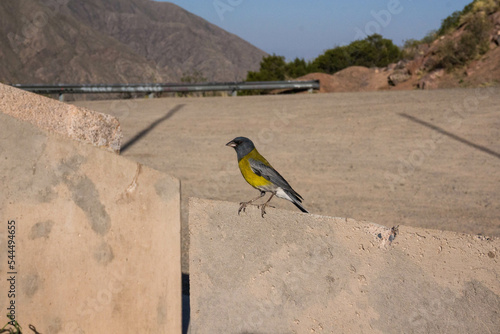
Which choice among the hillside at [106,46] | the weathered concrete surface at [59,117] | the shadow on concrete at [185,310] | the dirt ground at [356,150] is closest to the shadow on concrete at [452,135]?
the dirt ground at [356,150]

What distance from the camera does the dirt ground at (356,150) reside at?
865 centimetres

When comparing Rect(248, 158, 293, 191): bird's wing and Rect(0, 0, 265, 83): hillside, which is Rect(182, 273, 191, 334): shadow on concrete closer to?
Rect(248, 158, 293, 191): bird's wing

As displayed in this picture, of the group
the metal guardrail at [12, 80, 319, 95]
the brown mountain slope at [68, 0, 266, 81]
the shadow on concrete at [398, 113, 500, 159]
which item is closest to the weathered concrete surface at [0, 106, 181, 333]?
the shadow on concrete at [398, 113, 500, 159]

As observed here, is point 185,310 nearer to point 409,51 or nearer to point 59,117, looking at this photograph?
point 59,117

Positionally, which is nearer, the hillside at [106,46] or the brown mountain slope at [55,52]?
the brown mountain slope at [55,52]

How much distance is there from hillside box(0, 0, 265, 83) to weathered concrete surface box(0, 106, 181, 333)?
65.5 ft

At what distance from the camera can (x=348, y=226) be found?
3.28 metres

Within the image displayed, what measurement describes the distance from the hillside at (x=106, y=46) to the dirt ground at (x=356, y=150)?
10.2 m

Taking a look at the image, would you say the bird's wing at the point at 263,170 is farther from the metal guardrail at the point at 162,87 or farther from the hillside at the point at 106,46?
the hillside at the point at 106,46

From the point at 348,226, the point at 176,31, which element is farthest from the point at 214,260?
the point at 176,31

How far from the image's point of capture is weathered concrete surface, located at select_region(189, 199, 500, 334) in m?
2.96

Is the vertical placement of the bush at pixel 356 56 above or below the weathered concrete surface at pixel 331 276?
above

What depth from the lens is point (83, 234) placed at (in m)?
4.09

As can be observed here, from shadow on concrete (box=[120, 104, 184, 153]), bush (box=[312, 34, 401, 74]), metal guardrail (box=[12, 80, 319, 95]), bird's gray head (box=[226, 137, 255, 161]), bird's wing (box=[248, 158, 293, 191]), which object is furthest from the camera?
bush (box=[312, 34, 401, 74])
